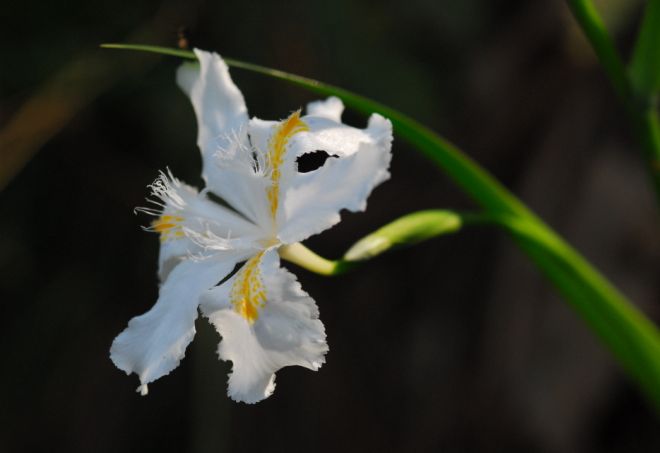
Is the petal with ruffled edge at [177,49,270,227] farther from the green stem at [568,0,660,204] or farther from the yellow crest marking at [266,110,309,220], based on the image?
the green stem at [568,0,660,204]

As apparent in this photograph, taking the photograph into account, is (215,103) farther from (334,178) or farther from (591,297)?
(591,297)

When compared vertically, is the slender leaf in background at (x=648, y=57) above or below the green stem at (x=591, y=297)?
above

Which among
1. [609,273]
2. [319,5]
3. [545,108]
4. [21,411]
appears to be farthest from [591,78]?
[21,411]

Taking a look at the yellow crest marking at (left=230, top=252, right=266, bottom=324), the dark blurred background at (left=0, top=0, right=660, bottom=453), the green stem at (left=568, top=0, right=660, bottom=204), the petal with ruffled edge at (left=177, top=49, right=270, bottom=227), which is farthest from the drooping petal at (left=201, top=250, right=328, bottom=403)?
the dark blurred background at (left=0, top=0, right=660, bottom=453)

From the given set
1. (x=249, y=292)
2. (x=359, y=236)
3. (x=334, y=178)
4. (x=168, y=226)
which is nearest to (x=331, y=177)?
(x=334, y=178)

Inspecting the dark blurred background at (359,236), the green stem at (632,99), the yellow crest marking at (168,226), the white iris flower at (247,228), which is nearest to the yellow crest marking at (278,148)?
the white iris flower at (247,228)

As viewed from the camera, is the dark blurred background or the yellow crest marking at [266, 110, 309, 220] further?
the dark blurred background

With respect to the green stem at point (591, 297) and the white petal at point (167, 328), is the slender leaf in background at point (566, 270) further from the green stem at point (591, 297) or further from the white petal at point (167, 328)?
the white petal at point (167, 328)
